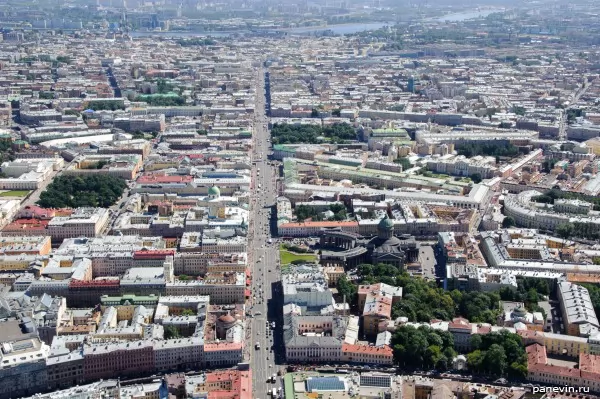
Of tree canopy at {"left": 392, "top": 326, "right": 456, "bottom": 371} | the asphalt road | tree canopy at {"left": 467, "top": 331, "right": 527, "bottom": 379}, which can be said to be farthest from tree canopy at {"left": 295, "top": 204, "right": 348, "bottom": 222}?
tree canopy at {"left": 467, "top": 331, "right": 527, "bottom": 379}

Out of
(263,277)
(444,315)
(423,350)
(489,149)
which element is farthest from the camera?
(489,149)

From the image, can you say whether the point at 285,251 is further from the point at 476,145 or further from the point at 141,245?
the point at 476,145

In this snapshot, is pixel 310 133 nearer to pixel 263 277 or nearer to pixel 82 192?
pixel 82 192

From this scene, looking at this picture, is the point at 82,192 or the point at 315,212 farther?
the point at 82,192

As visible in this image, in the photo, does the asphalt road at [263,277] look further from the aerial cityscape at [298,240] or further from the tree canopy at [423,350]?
the tree canopy at [423,350]

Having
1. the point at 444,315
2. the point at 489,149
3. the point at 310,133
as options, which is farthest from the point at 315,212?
the point at 489,149

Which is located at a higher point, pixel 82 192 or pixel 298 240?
pixel 82 192

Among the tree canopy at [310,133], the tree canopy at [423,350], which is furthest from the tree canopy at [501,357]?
the tree canopy at [310,133]
